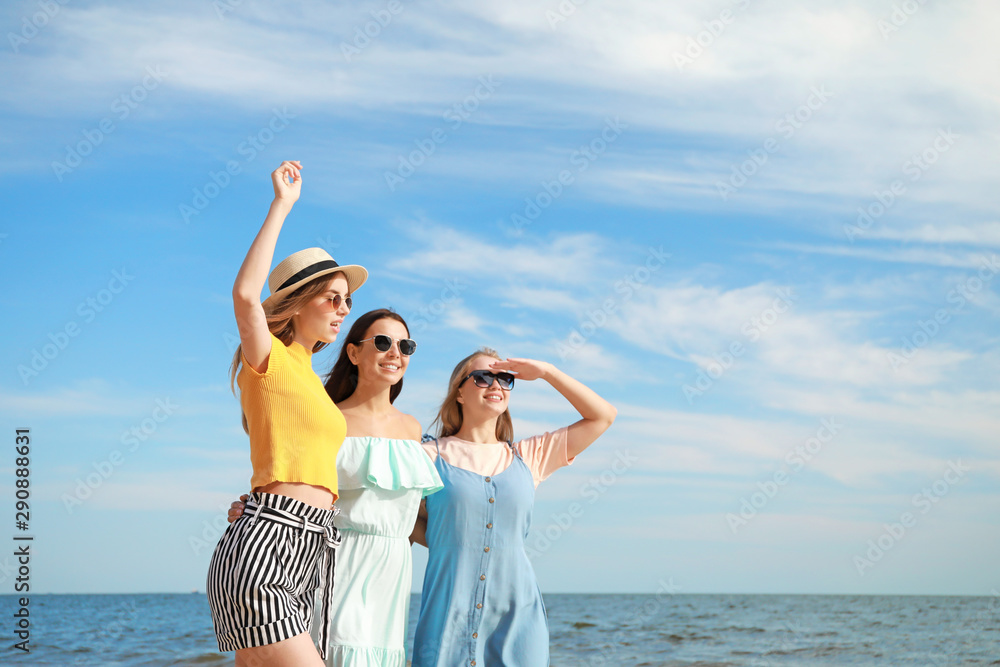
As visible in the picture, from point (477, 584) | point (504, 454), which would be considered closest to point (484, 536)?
point (477, 584)

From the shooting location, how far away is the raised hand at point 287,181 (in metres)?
3.36

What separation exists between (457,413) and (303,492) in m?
1.67


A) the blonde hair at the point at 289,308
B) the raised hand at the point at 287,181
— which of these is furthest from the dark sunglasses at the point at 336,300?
the raised hand at the point at 287,181

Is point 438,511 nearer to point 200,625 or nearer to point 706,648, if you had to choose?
point 706,648

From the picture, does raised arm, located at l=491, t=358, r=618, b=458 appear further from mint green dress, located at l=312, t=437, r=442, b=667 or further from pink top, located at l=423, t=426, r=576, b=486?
mint green dress, located at l=312, t=437, r=442, b=667

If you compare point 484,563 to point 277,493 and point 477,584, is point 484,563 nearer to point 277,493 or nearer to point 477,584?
point 477,584

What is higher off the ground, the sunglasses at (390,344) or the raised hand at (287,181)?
the raised hand at (287,181)

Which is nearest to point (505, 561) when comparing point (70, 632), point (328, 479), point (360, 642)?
point (360, 642)

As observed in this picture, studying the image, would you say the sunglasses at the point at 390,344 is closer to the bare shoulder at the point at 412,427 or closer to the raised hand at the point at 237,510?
the bare shoulder at the point at 412,427

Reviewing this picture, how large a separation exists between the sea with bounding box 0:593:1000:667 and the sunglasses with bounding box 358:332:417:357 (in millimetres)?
12251

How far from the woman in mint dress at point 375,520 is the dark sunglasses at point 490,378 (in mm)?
482

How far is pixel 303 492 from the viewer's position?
11.1 ft

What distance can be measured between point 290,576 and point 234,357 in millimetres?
938

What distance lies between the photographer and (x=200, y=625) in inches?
987
